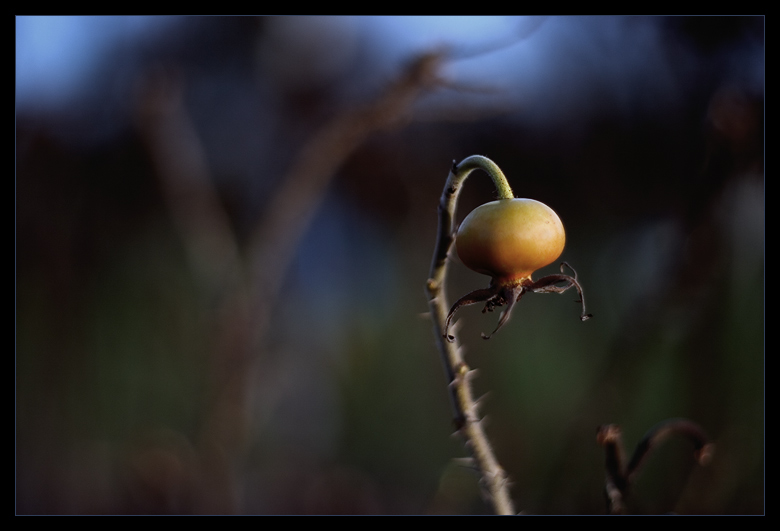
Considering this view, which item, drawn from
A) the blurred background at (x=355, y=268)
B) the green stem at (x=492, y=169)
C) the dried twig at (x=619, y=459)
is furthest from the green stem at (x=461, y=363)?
the blurred background at (x=355, y=268)

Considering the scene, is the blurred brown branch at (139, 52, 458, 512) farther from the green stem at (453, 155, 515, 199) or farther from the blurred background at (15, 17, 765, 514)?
the green stem at (453, 155, 515, 199)

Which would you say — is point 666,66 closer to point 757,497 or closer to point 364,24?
point 757,497

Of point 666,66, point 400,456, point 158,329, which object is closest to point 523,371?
point 400,456

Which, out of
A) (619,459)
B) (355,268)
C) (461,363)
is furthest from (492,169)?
(355,268)

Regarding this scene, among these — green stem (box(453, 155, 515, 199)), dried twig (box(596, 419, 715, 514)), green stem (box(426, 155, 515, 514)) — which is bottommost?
dried twig (box(596, 419, 715, 514))

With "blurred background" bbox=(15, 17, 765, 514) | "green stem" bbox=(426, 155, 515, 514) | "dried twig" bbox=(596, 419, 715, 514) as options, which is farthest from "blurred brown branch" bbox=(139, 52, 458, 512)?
"dried twig" bbox=(596, 419, 715, 514)

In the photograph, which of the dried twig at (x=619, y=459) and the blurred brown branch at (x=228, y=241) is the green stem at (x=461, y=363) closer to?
the dried twig at (x=619, y=459)
